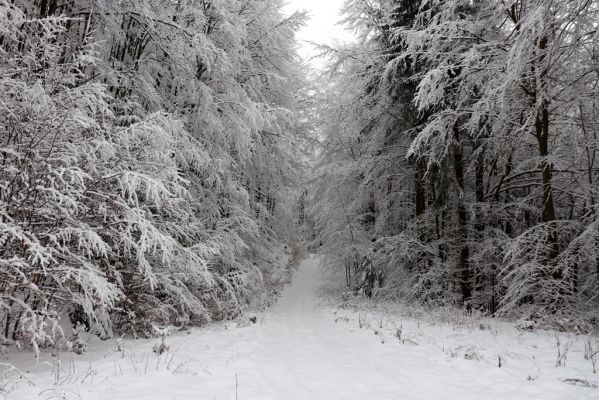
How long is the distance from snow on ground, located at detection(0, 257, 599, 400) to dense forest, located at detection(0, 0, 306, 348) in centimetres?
72

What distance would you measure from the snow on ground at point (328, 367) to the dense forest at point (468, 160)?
1.99 m

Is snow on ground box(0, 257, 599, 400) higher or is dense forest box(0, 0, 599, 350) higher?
dense forest box(0, 0, 599, 350)

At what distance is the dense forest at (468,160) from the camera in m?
8.09

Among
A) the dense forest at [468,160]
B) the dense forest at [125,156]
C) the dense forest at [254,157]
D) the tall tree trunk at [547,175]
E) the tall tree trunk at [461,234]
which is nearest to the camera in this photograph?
the dense forest at [125,156]

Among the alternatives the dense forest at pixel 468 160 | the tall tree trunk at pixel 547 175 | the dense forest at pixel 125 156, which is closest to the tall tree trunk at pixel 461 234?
the dense forest at pixel 468 160

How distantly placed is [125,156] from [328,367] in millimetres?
4714

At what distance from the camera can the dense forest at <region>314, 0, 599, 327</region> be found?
26.5 ft

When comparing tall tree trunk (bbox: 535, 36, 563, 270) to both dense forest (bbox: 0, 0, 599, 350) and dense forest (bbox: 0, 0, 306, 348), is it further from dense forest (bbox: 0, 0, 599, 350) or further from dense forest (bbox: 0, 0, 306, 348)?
dense forest (bbox: 0, 0, 306, 348)

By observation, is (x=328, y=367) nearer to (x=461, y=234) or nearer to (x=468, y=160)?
(x=461, y=234)

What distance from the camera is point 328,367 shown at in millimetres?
5844

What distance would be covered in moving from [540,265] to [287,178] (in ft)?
38.3

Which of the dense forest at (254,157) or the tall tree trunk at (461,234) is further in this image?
the tall tree trunk at (461,234)

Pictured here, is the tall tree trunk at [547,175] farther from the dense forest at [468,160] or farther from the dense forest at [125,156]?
the dense forest at [125,156]

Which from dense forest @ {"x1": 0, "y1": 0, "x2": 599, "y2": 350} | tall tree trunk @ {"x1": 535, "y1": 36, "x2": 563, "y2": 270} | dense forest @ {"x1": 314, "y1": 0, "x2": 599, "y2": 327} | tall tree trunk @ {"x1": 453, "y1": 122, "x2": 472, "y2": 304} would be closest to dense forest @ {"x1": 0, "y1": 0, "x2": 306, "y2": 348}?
dense forest @ {"x1": 0, "y1": 0, "x2": 599, "y2": 350}
